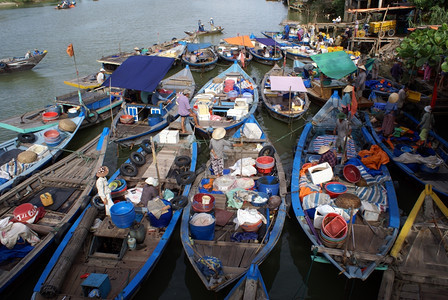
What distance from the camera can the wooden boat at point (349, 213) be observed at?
22.1ft

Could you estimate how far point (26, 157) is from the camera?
36.3 ft

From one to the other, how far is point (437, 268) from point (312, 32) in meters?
26.6

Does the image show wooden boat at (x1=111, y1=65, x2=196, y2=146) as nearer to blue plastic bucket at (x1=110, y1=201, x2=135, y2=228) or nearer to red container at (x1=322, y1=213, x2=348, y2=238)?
blue plastic bucket at (x1=110, y1=201, x2=135, y2=228)

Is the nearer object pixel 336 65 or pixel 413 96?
pixel 413 96

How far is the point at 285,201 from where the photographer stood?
8.76 metres

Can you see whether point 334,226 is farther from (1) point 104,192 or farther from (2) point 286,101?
(2) point 286,101

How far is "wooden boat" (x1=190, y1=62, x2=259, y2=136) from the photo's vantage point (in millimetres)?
13461

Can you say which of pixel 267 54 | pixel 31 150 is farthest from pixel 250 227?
pixel 267 54

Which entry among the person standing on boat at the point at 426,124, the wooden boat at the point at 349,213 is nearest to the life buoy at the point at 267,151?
the wooden boat at the point at 349,213

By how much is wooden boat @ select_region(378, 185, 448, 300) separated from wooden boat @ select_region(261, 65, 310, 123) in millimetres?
7887

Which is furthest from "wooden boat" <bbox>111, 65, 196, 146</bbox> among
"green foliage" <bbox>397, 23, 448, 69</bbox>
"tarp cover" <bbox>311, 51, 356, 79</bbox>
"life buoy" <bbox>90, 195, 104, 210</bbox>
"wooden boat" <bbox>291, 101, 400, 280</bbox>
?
"green foliage" <bbox>397, 23, 448, 69</bbox>

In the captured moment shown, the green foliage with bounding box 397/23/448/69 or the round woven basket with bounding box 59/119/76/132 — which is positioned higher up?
the green foliage with bounding box 397/23/448/69

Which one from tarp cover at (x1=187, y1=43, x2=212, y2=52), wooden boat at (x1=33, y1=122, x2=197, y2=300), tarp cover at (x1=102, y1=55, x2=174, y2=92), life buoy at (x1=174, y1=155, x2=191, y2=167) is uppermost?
tarp cover at (x1=102, y1=55, x2=174, y2=92)

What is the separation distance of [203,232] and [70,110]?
10.3 metres
